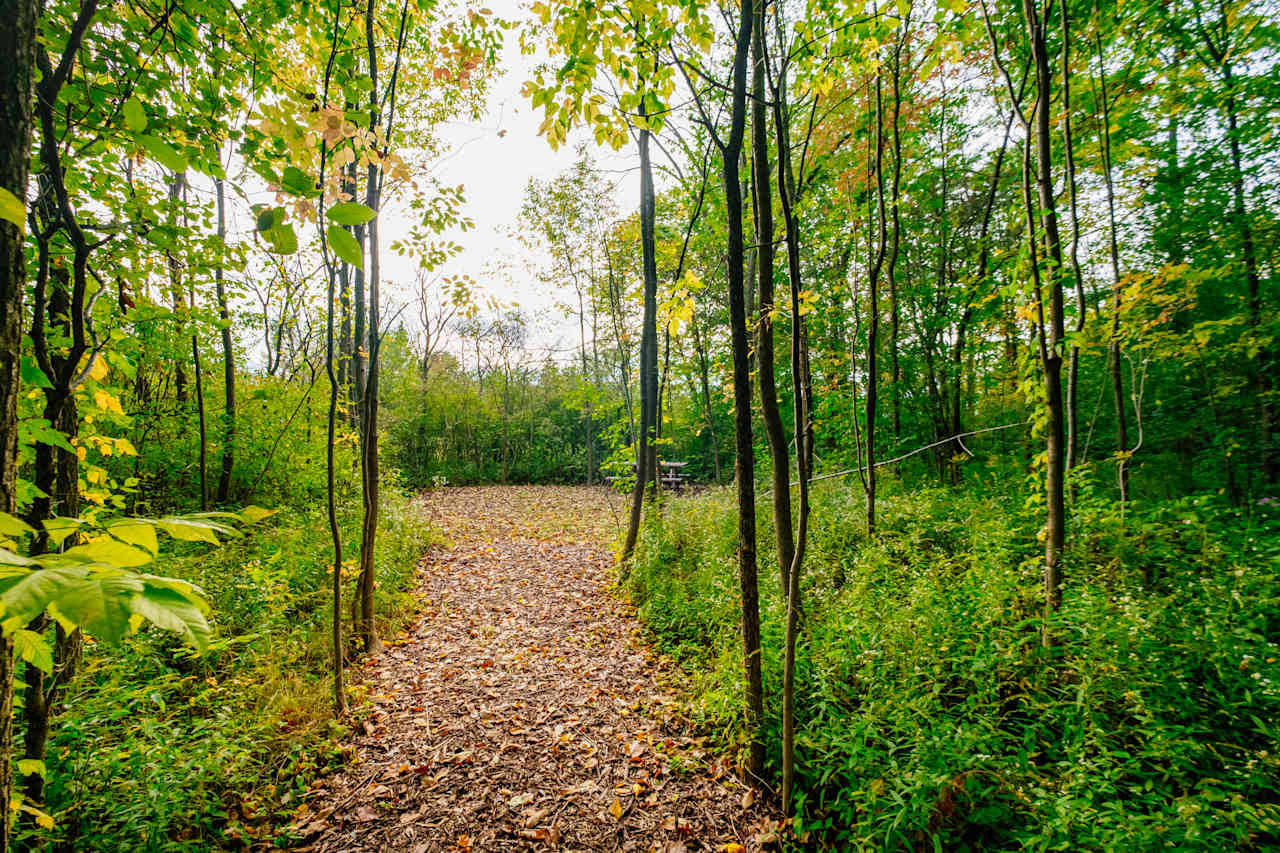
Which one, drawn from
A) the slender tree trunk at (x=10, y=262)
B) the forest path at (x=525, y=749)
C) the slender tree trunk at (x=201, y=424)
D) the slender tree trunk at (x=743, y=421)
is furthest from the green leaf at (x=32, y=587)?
the slender tree trunk at (x=201, y=424)

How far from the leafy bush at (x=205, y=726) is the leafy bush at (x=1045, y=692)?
2789 mm

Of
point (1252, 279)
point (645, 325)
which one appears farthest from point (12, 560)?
point (1252, 279)

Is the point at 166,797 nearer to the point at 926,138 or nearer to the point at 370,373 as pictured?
the point at 370,373

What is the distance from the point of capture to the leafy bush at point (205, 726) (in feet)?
7.64

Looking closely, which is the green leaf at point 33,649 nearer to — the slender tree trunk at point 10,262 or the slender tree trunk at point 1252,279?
the slender tree trunk at point 10,262

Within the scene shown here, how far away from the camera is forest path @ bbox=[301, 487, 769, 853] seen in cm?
272

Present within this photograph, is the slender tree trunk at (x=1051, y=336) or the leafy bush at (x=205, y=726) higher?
the slender tree trunk at (x=1051, y=336)

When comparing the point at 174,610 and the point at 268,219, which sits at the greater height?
the point at 268,219

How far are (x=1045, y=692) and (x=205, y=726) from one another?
4.92 m

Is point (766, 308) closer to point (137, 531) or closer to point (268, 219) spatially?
point (268, 219)

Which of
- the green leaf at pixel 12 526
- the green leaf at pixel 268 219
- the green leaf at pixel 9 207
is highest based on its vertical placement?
the green leaf at pixel 268 219

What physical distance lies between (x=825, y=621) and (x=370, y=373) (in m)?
4.34

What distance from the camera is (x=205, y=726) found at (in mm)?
2889

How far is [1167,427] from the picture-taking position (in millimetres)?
5660
